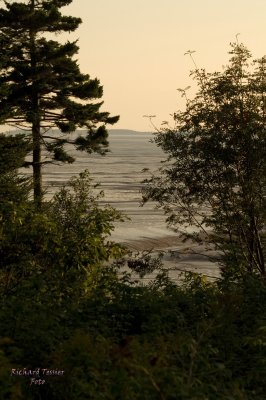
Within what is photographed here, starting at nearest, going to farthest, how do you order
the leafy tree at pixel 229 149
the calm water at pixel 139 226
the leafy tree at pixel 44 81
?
the leafy tree at pixel 229 149 → the leafy tree at pixel 44 81 → the calm water at pixel 139 226

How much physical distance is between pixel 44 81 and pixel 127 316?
90.9ft

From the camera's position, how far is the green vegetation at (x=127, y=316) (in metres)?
7.45

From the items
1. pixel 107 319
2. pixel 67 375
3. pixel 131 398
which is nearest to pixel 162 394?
pixel 131 398

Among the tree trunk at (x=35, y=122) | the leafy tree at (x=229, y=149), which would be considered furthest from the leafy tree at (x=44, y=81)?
the leafy tree at (x=229, y=149)

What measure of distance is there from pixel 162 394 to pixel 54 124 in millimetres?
33210

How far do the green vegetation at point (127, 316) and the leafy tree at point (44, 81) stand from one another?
1300 cm

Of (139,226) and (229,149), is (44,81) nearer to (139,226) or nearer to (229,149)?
(229,149)

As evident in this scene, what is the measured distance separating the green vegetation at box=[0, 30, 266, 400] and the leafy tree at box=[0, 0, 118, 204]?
42.7ft

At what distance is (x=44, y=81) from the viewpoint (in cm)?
3769

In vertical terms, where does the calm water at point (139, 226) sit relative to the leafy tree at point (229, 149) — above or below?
below

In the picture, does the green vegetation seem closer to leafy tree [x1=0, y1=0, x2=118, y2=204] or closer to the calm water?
the calm water

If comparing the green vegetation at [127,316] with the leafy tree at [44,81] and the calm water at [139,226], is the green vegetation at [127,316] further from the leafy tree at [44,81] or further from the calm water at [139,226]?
the leafy tree at [44,81]

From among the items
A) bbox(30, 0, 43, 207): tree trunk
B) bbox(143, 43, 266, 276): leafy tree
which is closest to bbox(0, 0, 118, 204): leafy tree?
bbox(30, 0, 43, 207): tree trunk

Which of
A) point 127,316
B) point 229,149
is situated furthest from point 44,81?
point 127,316
